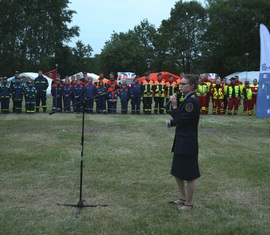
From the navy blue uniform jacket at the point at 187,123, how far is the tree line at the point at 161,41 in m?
47.4

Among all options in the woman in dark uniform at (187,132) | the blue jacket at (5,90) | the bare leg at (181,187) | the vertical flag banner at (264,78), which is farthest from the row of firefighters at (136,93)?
the woman in dark uniform at (187,132)

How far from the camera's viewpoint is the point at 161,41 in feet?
203

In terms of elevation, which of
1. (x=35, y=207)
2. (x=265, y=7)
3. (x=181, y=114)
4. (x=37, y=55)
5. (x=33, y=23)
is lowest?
(x=35, y=207)

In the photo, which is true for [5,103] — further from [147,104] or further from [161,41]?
[161,41]

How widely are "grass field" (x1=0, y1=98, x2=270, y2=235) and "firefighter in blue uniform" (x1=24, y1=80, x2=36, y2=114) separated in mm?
5562

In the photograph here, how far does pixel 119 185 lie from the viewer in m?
7.00

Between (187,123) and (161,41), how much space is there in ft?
190

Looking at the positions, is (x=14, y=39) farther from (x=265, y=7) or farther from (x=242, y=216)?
(x=242, y=216)

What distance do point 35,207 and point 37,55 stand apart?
48.9m

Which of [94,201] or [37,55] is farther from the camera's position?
[37,55]

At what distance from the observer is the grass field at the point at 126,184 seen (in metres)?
5.20

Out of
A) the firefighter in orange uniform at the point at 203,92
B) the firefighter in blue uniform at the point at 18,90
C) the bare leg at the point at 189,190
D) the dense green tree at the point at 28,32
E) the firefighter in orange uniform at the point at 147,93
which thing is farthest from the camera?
the dense green tree at the point at 28,32

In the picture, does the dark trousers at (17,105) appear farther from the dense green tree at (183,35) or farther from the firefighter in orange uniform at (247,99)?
the dense green tree at (183,35)

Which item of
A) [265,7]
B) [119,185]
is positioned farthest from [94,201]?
[265,7]
